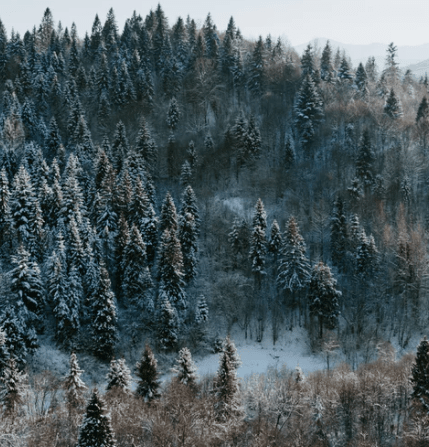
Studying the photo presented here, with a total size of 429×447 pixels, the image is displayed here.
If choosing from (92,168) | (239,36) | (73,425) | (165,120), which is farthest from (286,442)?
(239,36)

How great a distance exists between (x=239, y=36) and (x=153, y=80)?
34670mm

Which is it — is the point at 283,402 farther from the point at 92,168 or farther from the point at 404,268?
the point at 92,168

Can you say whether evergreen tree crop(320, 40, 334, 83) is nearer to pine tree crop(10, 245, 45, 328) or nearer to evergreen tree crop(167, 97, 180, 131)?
evergreen tree crop(167, 97, 180, 131)

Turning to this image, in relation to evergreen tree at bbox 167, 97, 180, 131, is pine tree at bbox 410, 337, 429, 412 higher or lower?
lower

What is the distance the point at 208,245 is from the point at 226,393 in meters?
37.6

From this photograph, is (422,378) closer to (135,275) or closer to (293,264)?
(293,264)

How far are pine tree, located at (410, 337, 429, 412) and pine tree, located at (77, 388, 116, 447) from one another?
88.1ft

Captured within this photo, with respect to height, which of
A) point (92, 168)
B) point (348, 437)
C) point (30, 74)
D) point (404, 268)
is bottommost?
point (348, 437)

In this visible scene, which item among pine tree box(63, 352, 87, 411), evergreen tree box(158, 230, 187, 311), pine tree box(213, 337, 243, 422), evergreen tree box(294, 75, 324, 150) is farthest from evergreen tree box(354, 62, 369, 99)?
pine tree box(63, 352, 87, 411)

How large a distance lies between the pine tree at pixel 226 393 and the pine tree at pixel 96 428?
34.4 feet

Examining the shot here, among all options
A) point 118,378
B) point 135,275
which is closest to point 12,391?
point 118,378

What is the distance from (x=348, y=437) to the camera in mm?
38875

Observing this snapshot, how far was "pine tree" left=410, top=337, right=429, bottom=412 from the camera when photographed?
124 ft

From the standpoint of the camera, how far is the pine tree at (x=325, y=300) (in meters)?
59.5
